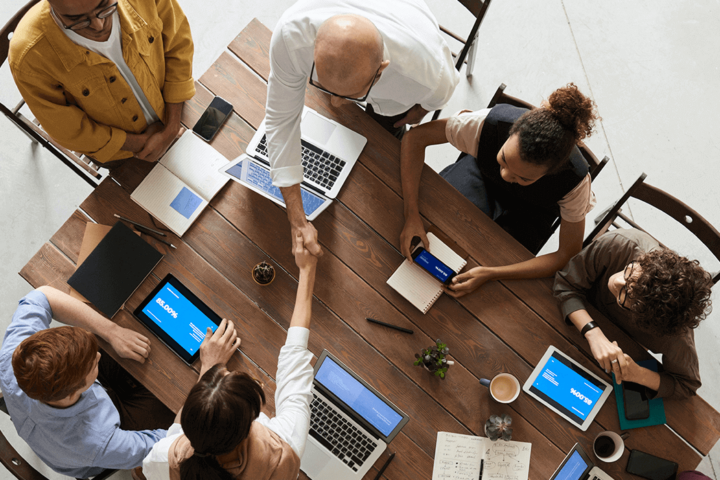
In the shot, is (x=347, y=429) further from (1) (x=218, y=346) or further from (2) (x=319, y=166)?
(2) (x=319, y=166)

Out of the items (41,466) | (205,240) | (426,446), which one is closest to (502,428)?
(426,446)

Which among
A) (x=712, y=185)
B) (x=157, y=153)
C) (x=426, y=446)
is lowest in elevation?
(x=426, y=446)

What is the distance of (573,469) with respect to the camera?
1.65 m

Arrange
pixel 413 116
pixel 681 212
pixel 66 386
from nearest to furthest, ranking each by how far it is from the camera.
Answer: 1. pixel 66 386
2. pixel 681 212
3. pixel 413 116

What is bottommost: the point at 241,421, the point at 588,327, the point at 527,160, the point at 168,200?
the point at 241,421

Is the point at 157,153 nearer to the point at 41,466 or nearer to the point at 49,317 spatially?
the point at 49,317

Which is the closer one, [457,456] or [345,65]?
[345,65]

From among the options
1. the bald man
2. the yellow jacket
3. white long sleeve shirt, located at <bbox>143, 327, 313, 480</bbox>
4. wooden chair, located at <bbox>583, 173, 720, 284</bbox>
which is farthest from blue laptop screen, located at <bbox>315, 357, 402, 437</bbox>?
wooden chair, located at <bbox>583, 173, 720, 284</bbox>

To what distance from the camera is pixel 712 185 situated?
2846 mm

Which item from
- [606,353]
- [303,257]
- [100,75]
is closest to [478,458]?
[606,353]

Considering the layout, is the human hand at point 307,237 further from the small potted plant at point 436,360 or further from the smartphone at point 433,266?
the small potted plant at point 436,360

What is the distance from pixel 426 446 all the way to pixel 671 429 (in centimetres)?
89

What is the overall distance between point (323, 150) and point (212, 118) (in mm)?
461

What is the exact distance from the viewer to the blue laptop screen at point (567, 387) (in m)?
1.70
